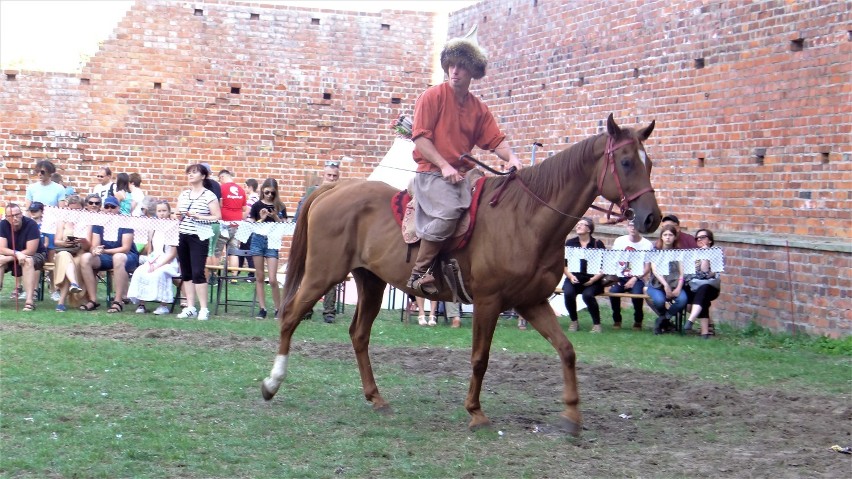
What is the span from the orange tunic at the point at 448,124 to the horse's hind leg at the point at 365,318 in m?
1.14

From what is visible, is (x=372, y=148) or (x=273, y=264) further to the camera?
(x=372, y=148)

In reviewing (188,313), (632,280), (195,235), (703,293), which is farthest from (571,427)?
(188,313)

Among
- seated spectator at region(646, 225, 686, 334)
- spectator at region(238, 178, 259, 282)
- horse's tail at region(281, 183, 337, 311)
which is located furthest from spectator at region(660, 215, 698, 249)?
spectator at region(238, 178, 259, 282)

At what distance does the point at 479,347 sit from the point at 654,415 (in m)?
1.54

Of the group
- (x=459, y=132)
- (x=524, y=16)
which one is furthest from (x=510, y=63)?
(x=459, y=132)

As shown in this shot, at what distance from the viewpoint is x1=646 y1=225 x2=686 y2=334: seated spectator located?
1259 centimetres

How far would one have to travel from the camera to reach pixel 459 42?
7.19 m

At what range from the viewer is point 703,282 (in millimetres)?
12453

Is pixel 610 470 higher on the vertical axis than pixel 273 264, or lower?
lower

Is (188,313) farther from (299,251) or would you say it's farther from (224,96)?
(224,96)

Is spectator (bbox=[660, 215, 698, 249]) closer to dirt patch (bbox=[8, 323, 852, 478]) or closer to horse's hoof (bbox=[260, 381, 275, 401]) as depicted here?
dirt patch (bbox=[8, 323, 852, 478])

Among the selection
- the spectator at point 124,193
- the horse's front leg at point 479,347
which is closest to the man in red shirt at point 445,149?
the horse's front leg at point 479,347

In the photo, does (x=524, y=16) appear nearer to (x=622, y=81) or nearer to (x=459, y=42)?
(x=622, y=81)

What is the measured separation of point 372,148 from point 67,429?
Result: 52.6 feet
